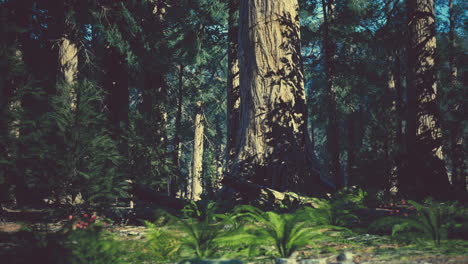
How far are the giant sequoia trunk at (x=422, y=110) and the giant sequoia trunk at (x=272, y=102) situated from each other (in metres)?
2.74

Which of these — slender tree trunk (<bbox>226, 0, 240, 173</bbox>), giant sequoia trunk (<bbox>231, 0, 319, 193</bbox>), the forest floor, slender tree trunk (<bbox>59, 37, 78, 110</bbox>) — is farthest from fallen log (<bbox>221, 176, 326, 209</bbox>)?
slender tree trunk (<bbox>59, 37, 78, 110</bbox>)

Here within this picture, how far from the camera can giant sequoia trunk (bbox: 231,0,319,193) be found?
638cm

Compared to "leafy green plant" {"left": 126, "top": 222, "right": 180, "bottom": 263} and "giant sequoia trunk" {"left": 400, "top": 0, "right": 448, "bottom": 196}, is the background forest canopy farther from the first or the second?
"leafy green plant" {"left": 126, "top": 222, "right": 180, "bottom": 263}

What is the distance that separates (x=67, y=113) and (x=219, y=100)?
15.2 m

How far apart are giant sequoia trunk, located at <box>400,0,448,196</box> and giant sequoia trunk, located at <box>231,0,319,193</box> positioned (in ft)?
9.00

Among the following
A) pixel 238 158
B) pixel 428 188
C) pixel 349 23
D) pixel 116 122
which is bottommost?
pixel 428 188

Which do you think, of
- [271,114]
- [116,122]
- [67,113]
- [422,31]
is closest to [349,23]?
[422,31]

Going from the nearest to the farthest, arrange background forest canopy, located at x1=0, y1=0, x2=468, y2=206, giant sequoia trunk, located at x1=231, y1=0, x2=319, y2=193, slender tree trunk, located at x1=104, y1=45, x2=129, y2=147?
background forest canopy, located at x1=0, y1=0, x2=468, y2=206, giant sequoia trunk, located at x1=231, y1=0, x2=319, y2=193, slender tree trunk, located at x1=104, y1=45, x2=129, y2=147

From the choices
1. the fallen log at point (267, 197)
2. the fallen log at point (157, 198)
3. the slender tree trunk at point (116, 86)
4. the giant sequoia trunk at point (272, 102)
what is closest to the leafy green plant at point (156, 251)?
the fallen log at point (267, 197)

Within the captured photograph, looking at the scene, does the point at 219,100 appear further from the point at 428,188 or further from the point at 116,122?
the point at 428,188

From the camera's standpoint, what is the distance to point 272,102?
655 cm

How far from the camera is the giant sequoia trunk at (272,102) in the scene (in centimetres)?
638

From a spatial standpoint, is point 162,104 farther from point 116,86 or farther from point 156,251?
point 156,251

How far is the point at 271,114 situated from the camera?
6496 millimetres
